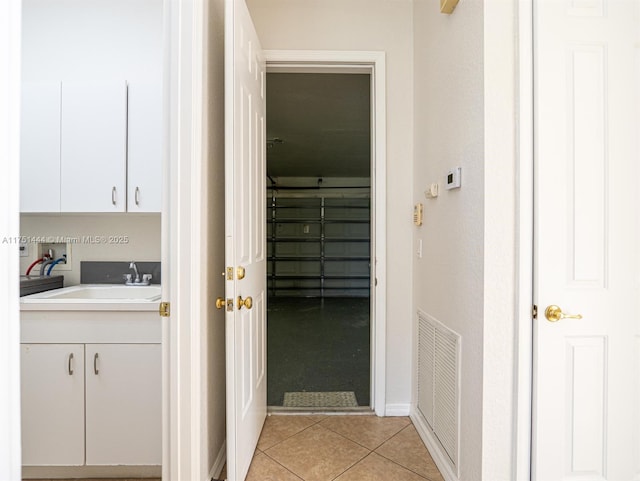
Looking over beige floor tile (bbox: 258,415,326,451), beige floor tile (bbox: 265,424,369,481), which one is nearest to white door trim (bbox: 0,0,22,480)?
beige floor tile (bbox: 265,424,369,481)

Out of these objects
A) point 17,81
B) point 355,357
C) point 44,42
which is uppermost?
point 44,42

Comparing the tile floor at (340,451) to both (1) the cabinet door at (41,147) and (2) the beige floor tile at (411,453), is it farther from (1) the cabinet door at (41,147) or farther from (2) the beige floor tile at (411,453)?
(1) the cabinet door at (41,147)

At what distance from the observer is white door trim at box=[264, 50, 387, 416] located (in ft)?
7.26

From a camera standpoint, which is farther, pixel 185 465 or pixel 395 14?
pixel 395 14

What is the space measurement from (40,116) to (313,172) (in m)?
5.53

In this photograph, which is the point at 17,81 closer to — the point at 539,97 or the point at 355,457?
the point at 539,97

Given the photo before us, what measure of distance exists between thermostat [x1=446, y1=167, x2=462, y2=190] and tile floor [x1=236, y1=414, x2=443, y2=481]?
1.46 meters

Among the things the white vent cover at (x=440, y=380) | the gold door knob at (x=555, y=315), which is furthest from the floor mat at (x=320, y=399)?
the gold door knob at (x=555, y=315)

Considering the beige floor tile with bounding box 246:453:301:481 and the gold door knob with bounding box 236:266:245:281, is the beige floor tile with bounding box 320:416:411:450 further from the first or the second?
the gold door knob with bounding box 236:266:245:281

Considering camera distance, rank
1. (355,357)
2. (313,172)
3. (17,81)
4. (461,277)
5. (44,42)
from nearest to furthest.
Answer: (17,81) → (461,277) → (44,42) → (355,357) → (313,172)

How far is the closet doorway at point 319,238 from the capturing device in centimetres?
297

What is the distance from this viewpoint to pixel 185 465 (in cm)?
135

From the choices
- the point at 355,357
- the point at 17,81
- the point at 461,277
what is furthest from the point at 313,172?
the point at 17,81

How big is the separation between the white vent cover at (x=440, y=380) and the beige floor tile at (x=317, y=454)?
0.44m
